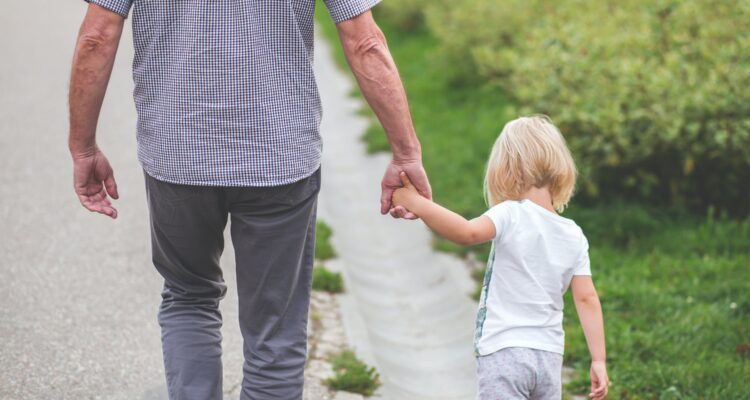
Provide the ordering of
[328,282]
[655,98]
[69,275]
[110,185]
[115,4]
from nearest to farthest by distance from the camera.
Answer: [115,4]
[110,185]
[69,275]
[328,282]
[655,98]

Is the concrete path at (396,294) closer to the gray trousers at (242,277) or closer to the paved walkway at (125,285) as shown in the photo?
the paved walkway at (125,285)

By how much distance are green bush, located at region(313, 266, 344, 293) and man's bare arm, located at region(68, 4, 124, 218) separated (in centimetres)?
220

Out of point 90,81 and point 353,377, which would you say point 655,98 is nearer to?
point 353,377

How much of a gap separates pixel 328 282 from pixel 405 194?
226 cm

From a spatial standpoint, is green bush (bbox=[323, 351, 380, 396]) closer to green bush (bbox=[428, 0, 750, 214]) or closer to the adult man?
the adult man

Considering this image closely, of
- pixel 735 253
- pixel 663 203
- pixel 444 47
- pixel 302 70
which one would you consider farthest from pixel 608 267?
pixel 444 47

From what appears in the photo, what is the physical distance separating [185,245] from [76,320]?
174 centimetres

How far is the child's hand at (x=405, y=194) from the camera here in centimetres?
285

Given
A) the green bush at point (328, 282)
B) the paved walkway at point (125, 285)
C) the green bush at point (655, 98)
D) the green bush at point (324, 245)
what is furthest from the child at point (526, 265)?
the green bush at point (655, 98)

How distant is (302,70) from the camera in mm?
2717

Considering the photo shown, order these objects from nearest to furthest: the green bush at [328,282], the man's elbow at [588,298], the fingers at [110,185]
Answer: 1. the man's elbow at [588,298]
2. the fingers at [110,185]
3. the green bush at [328,282]

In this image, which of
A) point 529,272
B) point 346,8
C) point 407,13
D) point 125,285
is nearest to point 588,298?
point 529,272

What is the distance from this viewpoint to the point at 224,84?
8.64ft

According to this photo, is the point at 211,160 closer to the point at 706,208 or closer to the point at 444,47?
the point at 706,208
